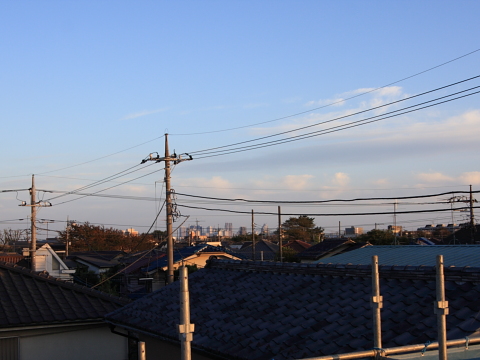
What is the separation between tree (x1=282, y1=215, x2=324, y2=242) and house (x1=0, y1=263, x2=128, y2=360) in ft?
268

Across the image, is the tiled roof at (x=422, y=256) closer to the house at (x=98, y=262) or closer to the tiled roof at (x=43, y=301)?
the tiled roof at (x=43, y=301)

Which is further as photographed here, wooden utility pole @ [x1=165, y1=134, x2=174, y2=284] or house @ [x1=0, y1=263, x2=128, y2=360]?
wooden utility pole @ [x1=165, y1=134, x2=174, y2=284]

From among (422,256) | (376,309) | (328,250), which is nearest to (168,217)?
(422,256)

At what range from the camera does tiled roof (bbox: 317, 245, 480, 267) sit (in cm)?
1429

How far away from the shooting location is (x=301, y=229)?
321 feet

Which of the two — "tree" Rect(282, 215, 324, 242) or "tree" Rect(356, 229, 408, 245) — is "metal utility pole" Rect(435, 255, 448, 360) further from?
"tree" Rect(282, 215, 324, 242)

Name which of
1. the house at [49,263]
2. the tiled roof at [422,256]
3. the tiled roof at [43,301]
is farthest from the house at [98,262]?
the tiled roof at [43,301]

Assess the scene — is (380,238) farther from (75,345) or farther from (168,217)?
(75,345)

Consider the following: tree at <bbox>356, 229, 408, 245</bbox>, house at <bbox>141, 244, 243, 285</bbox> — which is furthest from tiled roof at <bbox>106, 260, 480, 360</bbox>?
tree at <bbox>356, 229, 408, 245</bbox>

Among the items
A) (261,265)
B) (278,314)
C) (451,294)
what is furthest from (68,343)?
(451,294)

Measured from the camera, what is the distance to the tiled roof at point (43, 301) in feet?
40.6

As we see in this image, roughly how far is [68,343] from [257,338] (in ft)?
23.9

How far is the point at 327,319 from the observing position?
304 inches

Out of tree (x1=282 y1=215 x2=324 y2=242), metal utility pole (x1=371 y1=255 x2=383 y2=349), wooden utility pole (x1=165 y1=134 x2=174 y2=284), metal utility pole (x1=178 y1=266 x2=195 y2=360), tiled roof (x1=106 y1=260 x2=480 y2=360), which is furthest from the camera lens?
tree (x1=282 y1=215 x2=324 y2=242)
